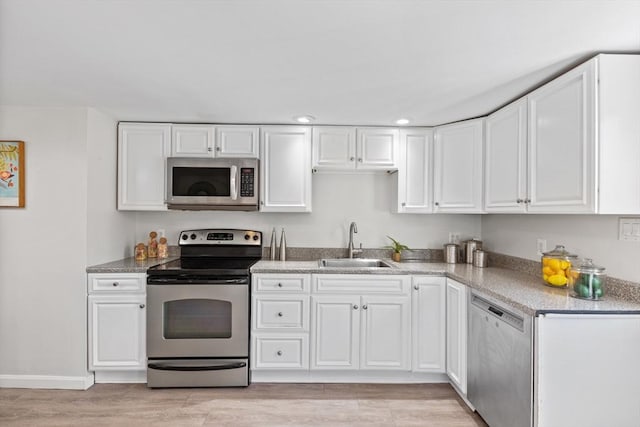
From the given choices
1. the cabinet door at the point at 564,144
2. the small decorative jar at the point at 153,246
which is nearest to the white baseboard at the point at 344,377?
the small decorative jar at the point at 153,246

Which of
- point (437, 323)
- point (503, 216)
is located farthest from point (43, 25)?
point (503, 216)

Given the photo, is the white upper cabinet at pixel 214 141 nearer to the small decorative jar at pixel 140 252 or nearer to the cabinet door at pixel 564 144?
the small decorative jar at pixel 140 252

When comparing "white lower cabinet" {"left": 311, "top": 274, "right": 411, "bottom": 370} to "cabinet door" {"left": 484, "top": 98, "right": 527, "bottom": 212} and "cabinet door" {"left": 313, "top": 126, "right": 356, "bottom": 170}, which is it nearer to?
"cabinet door" {"left": 484, "top": 98, "right": 527, "bottom": 212}

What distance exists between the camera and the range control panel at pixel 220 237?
3250 mm

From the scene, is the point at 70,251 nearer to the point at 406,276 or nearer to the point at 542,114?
the point at 406,276

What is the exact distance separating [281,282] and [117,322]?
1270 millimetres

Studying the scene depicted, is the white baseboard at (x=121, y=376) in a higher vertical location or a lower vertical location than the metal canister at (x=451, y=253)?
lower

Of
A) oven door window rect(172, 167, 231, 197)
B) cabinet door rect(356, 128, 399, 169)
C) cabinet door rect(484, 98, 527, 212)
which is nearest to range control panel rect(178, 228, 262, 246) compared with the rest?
oven door window rect(172, 167, 231, 197)

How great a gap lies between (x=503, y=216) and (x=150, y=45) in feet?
9.33

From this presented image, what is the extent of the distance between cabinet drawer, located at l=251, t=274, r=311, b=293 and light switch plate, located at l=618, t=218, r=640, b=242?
6.36 ft

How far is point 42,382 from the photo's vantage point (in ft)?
8.50

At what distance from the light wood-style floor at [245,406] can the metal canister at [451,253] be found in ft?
3.40

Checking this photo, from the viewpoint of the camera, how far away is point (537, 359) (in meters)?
1.63

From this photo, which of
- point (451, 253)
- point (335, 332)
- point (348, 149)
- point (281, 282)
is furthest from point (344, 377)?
point (348, 149)
